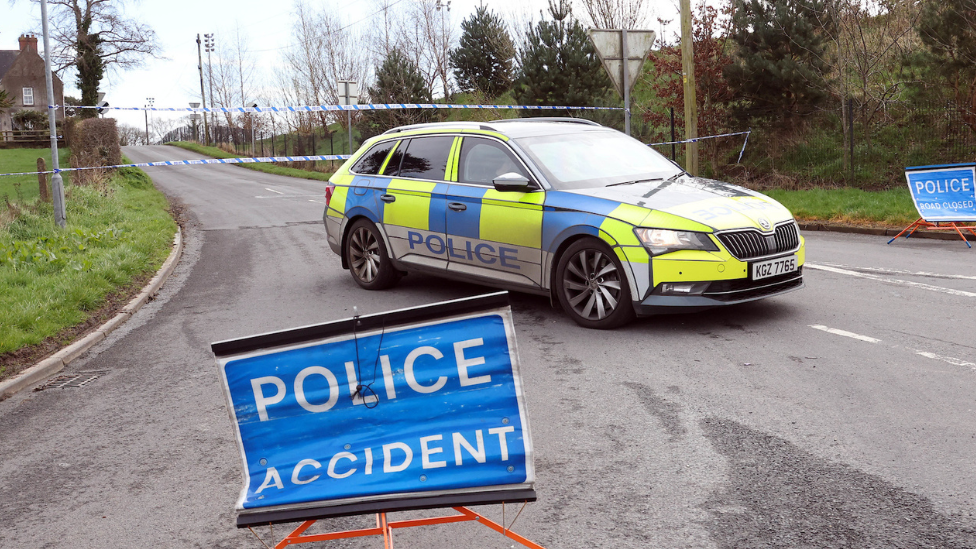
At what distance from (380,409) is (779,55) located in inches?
715

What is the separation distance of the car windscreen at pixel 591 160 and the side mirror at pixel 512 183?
0.24 meters

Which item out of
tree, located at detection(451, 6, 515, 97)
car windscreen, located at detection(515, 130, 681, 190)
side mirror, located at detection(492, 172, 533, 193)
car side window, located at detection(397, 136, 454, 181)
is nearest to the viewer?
side mirror, located at detection(492, 172, 533, 193)

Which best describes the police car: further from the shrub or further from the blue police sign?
the shrub

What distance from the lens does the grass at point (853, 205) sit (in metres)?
13.8

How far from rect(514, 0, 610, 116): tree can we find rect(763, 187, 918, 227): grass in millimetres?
10591

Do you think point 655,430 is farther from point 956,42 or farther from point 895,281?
point 956,42

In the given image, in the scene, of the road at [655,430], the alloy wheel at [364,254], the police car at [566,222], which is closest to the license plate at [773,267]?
the police car at [566,222]

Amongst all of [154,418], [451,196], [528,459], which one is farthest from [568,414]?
[451,196]

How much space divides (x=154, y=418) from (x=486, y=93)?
3959 cm

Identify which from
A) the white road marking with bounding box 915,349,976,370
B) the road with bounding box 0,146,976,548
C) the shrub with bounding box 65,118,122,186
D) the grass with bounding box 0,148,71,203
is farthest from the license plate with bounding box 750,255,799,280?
the shrub with bounding box 65,118,122,186

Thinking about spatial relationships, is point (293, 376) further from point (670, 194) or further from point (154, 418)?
point (670, 194)

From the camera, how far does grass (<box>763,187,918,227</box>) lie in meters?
13.8

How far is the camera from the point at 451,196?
8.22 metres

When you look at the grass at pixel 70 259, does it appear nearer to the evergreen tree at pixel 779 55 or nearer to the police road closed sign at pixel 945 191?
the police road closed sign at pixel 945 191
